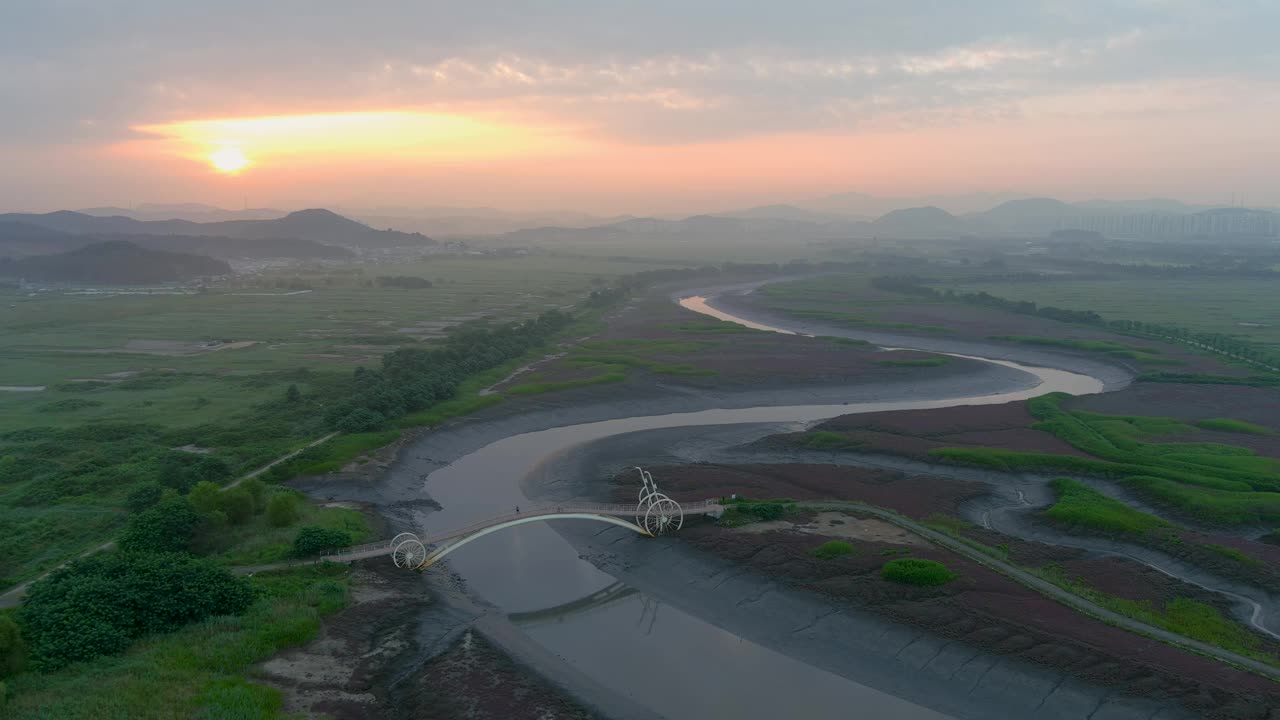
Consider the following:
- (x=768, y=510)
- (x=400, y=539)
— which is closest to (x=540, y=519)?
(x=400, y=539)


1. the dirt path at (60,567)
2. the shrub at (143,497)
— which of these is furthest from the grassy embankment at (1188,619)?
the shrub at (143,497)

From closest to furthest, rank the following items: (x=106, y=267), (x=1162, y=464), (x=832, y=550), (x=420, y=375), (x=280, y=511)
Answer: (x=832, y=550)
(x=280, y=511)
(x=1162, y=464)
(x=420, y=375)
(x=106, y=267)

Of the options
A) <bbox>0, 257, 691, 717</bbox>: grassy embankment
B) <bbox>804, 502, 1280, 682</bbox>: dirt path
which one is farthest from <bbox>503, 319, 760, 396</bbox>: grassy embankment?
<bbox>804, 502, 1280, 682</bbox>: dirt path

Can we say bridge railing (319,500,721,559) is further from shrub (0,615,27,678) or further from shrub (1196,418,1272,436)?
shrub (1196,418,1272,436)

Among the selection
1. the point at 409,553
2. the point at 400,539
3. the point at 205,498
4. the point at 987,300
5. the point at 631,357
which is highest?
the point at 987,300

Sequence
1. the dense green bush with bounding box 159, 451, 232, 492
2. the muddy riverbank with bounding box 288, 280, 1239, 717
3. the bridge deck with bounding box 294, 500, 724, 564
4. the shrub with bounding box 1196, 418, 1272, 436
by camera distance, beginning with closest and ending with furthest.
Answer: the muddy riverbank with bounding box 288, 280, 1239, 717
the bridge deck with bounding box 294, 500, 724, 564
the dense green bush with bounding box 159, 451, 232, 492
the shrub with bounding box 1196, 418, 1272, 436

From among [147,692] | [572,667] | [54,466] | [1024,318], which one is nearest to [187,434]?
[54,466]

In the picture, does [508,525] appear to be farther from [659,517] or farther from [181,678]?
[181,678]
